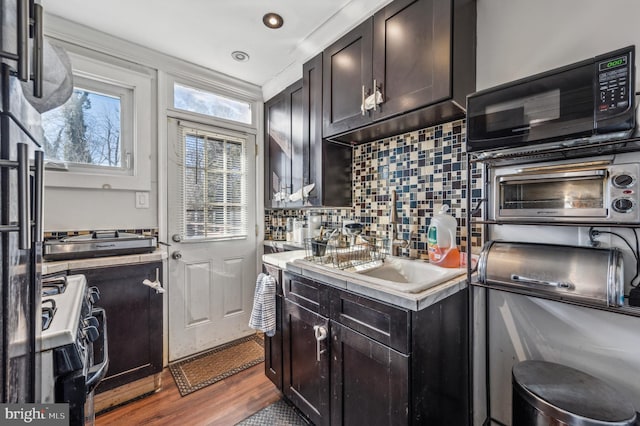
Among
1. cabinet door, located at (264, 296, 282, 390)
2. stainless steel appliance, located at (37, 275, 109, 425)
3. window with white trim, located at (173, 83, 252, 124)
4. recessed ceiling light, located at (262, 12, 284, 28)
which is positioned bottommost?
cabinet door, located at (264, 296, 282, 390)

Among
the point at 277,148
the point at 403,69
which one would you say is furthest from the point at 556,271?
the point at 277,148

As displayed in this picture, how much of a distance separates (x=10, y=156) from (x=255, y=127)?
2377 mm

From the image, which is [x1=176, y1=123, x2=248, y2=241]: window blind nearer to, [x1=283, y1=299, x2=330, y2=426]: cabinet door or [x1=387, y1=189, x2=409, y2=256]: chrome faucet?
[x1=283, y1=299, x2=330, y2=426]: cabinet door

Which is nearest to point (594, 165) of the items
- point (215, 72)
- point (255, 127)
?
point (255, 127)

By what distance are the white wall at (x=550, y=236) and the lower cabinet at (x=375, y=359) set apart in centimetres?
24

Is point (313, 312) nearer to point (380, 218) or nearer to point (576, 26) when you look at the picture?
point (380, 218)

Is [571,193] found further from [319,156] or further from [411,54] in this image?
[319,156]

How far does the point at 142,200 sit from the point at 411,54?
6.98 ft

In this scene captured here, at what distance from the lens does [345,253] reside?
1611 mm

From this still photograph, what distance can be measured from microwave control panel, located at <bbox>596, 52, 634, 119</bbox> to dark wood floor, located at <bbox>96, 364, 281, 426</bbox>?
2.17 metres

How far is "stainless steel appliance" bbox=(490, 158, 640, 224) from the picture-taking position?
35.6 inches

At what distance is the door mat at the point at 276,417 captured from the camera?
157 centimetres

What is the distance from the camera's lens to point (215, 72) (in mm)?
2441

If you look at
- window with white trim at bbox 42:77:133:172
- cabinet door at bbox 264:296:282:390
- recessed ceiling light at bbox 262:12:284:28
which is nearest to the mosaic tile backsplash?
cabinet door at bbox 264:296:282:390
